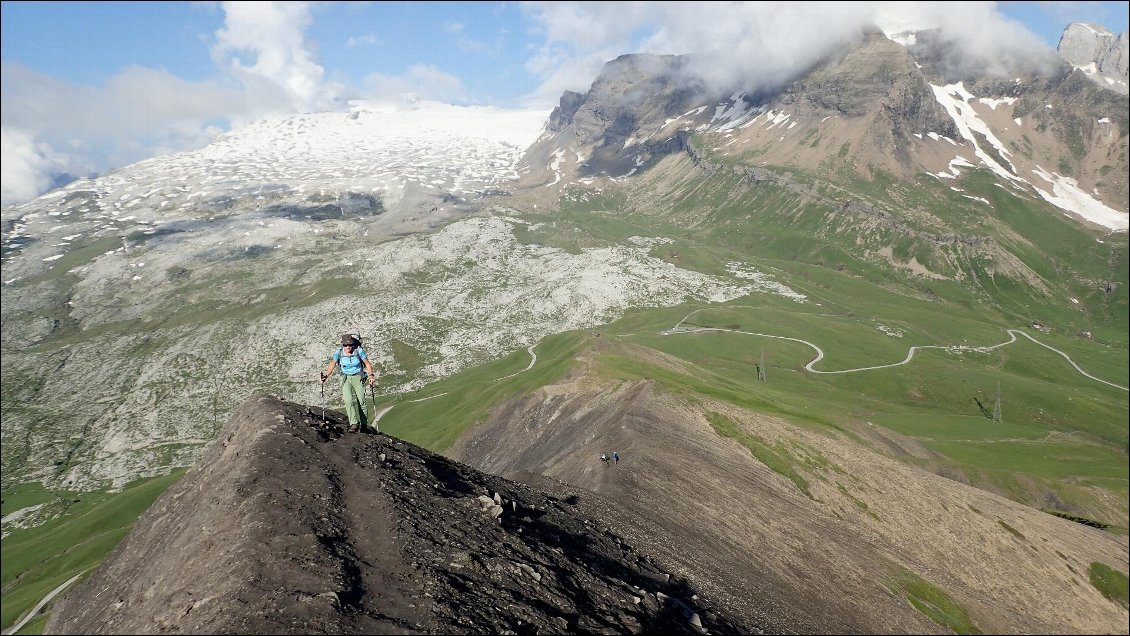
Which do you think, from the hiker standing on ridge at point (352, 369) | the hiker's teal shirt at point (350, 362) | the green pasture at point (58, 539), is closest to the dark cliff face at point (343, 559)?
the hiker standing on ridge at point (352, 369)

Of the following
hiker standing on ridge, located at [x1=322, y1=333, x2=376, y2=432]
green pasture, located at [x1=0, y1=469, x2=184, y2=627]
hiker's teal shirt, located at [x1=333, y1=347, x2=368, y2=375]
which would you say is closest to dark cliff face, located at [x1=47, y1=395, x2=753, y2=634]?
hiker standing on ridge, located at [x1=322, y1=333, x2=376, y2=432]

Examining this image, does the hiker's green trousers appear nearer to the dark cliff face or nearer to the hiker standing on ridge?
the hiker standing on ridge

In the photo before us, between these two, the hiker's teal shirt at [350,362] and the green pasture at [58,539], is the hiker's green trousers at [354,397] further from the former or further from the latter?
the green pasture at [58,539]

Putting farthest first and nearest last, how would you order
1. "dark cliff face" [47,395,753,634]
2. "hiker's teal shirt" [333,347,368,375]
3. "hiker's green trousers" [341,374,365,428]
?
"hiker's green trousers" [341,374,365,428] → "hiker's teal shirt" [333,347,368,375] → "dark cliff face" [47,395,753,634]

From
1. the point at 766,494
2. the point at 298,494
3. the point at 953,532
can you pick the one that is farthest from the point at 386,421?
the point at 298,494

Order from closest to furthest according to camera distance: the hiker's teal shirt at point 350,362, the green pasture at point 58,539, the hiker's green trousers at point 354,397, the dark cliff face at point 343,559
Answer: the dark cliff face at point 343,559, the hiker's teal shirt at point 350,362, the hiker's green trousers at point 354,397, the green pasture at point 58,539

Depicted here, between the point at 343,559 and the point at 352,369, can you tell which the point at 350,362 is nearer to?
the point at 352,369

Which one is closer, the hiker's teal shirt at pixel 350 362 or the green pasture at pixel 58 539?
the hiker's teal shirt at pixel 350 362
